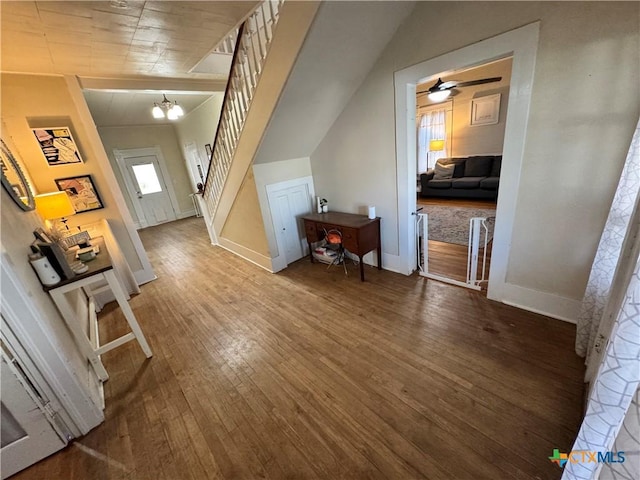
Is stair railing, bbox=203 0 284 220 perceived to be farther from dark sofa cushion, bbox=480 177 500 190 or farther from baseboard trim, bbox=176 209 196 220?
dark sofa cushion, bbox=480 177 500 190

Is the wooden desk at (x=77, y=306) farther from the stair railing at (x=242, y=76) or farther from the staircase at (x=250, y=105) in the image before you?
the stair railing at (x=242, y=76)

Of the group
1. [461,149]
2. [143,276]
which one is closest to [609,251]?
[143,276]

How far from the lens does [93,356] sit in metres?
1.79

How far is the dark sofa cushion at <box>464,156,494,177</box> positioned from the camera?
5.38 m

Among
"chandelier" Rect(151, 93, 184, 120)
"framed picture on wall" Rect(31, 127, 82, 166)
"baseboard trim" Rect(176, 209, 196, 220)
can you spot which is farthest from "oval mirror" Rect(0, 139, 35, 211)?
"baseboard trim" Rect(176, 209, 196, 220)

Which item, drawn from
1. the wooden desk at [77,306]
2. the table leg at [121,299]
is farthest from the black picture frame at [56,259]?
the table leg at [121,299]

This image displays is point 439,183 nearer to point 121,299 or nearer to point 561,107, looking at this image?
point 561,107

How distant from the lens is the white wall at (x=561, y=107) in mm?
1384

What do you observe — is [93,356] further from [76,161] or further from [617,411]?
[617,411]

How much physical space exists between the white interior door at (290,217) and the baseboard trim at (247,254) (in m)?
0.27

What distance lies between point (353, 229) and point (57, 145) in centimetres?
328

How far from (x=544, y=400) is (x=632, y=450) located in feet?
3.28

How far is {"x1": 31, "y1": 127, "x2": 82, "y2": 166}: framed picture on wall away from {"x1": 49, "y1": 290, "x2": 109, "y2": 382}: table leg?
1900 mm

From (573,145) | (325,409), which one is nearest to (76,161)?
(325,409)
